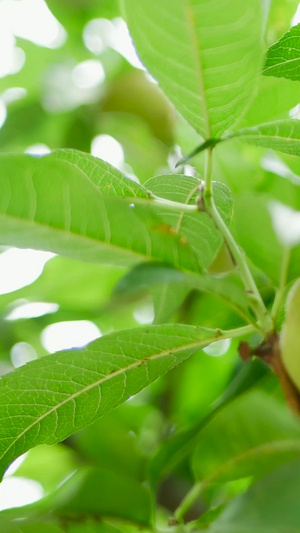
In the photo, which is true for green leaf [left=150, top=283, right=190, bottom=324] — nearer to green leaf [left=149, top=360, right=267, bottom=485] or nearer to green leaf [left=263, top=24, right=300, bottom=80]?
green leaf [left=149, top=360, right=267, bottom=485]

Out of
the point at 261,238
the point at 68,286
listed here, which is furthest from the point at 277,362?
the point at 68,286

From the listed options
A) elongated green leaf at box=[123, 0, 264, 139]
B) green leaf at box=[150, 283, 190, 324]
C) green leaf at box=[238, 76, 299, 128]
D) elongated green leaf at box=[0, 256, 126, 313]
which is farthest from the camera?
elongated green leaf at box=[0, 256, 126, 313]

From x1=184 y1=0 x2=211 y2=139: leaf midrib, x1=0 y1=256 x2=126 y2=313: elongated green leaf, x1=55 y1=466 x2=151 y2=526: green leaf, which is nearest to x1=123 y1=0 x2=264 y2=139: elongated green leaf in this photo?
x1=184 y1=0 x2=211 y2=139: leaf midrib

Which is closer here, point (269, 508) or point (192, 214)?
point (269, 508)

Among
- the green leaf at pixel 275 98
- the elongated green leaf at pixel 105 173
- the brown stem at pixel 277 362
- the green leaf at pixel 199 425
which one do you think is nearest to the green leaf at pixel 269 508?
the brown stem at pixel 277 362

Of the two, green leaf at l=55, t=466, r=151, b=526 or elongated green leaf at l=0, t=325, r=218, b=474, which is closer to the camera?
elongated green leaf at l=0, t=325, r=218, b=474

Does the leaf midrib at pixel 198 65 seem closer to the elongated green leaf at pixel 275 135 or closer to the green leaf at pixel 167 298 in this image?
the elongated green leaf at pixel 275 135

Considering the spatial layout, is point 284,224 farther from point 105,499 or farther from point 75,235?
point 105,499
